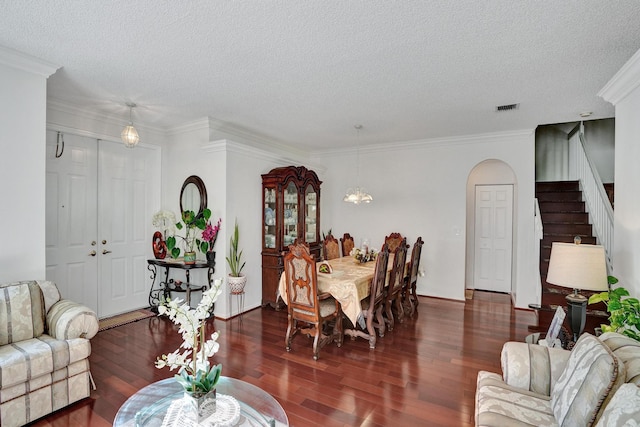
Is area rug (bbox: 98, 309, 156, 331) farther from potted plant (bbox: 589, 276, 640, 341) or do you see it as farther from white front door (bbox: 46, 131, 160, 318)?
potted plant (bbox: 589, 276, 640, 341)

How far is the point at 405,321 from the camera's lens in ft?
14.1

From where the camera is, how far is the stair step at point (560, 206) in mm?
5089

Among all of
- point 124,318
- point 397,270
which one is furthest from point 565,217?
point 124,318

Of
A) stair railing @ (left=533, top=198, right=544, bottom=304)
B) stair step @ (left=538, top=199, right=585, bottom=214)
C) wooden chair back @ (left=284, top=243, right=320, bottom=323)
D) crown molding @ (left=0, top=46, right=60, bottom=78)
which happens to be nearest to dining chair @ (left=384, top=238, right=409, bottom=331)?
wooden chair back @ (left=284, top=243, right=320, bottom=323)

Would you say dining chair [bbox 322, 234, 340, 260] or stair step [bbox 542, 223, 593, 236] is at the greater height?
stair step [bbox 542, 223, 593, 236]

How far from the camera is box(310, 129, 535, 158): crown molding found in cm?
487

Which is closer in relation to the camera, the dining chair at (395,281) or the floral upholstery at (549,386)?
the floral upholstery at (549,386)

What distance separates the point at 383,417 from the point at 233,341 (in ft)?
6.28

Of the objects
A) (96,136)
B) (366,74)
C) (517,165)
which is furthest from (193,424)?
(517,165)

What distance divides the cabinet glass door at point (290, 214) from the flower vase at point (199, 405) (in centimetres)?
339

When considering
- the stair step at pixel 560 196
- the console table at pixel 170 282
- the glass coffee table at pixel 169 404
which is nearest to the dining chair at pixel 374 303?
the glass coffee table at pixel 169 404

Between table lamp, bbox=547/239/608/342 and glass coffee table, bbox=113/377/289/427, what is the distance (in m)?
2.13

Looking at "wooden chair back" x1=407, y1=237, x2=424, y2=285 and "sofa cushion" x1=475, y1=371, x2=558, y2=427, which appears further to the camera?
"wooden chair back" x1=407, y1=237, x2=424, y2=285

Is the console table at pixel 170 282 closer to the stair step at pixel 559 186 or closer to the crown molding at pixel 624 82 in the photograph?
the crown molding at pixel 624 82
